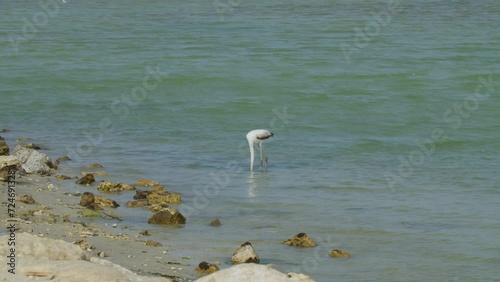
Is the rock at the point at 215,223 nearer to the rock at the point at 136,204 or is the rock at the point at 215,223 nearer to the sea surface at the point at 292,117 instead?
the sea surface at the point at 292,117

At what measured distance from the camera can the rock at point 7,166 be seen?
14.2 m

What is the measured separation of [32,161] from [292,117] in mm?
8406

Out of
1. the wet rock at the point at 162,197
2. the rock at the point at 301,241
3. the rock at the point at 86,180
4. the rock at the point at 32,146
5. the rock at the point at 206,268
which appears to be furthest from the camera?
the rock at the point at 32,146

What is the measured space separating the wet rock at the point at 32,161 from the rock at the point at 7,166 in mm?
1610

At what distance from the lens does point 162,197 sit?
15602 mm

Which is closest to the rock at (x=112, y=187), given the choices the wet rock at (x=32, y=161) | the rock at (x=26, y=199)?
the wet rock at (x=32, y=161)

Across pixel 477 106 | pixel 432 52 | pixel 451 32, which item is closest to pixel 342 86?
pixel 477 106

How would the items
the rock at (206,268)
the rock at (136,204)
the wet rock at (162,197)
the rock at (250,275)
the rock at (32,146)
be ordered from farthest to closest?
the rock at (32,146) → the wet rock at (162,197) → the rock at (136,204) → the rock at (206,268) → the rock at (250,275)

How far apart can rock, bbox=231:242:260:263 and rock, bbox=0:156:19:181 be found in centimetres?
347

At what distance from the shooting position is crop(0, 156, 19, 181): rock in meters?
14.2

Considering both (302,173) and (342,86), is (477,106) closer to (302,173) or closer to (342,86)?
(342,86)

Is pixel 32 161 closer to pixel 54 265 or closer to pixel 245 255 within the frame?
pixel 245 255

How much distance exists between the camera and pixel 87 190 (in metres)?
16.3

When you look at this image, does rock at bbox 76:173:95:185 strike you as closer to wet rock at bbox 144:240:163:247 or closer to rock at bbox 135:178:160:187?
rock at bbox 135:178:160:187
